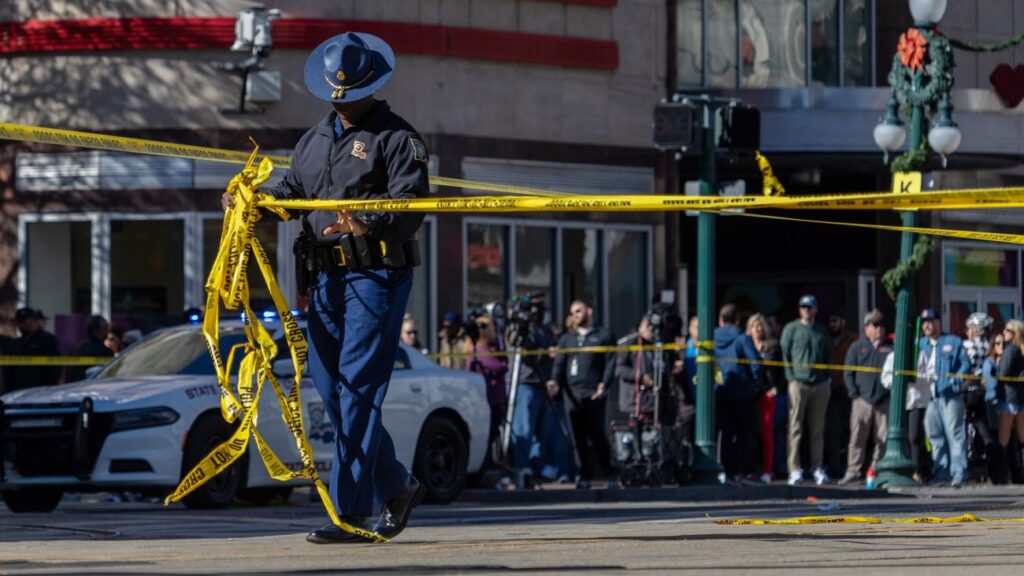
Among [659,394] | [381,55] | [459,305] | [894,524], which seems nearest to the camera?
[381,55]

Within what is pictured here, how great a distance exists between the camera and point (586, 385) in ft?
65.6

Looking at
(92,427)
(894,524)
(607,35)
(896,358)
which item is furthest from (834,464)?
(894,524)

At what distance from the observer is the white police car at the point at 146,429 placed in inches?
592

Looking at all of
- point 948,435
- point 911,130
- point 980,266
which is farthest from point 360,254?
point 980,266

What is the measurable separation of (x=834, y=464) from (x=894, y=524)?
11.9m

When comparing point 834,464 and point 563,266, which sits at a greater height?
point 563,266

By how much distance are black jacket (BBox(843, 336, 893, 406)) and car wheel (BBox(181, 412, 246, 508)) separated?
26.5 feet

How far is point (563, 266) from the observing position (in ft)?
87.6

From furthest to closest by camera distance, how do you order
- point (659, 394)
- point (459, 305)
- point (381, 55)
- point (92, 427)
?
point (459, 305)
point (659, 394)
point (92, 427)
point (381, 55)

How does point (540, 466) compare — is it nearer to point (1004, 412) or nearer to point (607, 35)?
point (1004, 412)

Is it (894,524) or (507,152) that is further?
(507,152)

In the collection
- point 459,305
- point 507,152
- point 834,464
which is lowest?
point 834,464

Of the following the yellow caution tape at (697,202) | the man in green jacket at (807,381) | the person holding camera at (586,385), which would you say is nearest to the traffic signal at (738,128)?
the person holding camera at (586,385)

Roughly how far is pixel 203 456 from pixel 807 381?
798 cm
